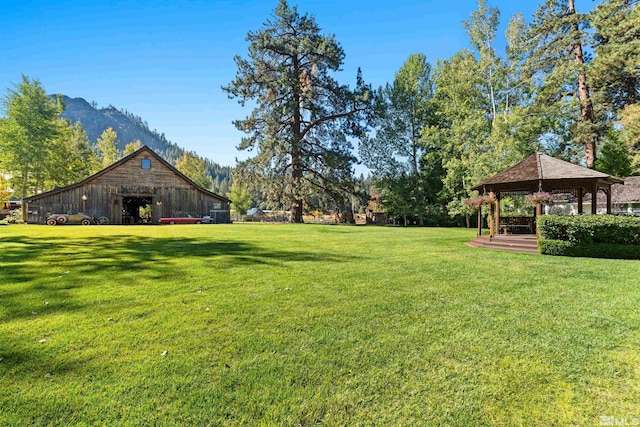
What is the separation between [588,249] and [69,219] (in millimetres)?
30762

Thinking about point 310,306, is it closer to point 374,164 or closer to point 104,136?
point 374,164

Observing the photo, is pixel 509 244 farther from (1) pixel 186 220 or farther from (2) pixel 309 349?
(1) pixel 186 220

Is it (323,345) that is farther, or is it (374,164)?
(374,164)

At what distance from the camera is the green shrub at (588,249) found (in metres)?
9.22

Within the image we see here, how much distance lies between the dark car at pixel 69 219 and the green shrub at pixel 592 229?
29002mm

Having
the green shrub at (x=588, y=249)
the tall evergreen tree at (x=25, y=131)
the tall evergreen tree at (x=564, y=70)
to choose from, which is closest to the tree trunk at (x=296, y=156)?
the tall evergreen tree at (x=564, y=70)

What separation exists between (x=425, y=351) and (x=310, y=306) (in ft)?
5.68

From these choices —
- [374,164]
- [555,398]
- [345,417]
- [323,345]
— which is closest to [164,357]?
[323,345]

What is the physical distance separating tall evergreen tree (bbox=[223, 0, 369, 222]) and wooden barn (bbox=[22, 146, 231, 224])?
551 cm

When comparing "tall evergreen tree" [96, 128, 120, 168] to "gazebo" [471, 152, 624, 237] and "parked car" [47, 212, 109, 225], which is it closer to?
"parked car" [47, 212, 109, 225]

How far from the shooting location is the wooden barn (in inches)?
983

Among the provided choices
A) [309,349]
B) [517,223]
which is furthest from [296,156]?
[309,349]

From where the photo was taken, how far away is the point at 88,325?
3588 millimetres

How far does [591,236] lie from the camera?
9.77 m
